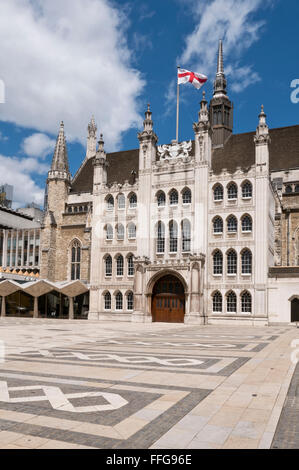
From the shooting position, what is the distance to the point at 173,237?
4241 centimetres

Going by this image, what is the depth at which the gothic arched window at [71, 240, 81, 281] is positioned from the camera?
52706mm

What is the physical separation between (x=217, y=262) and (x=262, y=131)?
42.6 ft

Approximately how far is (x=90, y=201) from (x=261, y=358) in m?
44.7

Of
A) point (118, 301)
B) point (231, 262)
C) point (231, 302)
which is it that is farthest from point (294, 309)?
point (118, 301)

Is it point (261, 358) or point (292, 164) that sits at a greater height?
point (292, 164)

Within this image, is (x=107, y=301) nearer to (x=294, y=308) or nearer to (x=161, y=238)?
(x=161, y=238)

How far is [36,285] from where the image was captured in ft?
140

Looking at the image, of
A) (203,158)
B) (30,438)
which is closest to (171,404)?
(30,438)

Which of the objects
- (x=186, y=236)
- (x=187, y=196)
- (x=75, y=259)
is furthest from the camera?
(x=75, y=259)

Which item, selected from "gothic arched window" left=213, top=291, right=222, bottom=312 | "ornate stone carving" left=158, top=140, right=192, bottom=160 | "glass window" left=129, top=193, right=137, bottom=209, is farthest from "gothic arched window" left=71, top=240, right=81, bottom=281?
Answer: "gothic arched window" left=213, top=291, right=222, bottom=312

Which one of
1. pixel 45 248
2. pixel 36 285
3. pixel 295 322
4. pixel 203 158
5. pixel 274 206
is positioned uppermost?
pixel 203 158

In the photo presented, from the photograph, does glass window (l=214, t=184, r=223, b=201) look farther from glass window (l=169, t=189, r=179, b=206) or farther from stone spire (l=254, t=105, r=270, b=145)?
stone spire (l=254, t=105, r=270, b=145)

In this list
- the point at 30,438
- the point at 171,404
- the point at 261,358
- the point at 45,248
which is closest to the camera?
the point at 30,438
